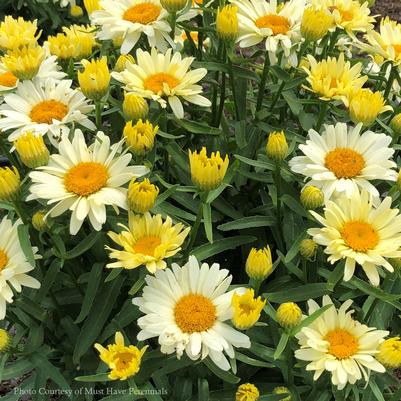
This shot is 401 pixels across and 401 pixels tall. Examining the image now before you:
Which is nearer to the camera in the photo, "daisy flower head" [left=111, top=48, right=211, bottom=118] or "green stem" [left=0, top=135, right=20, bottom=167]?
"daisy flower head" [left=111, top=48, right=211, bottom=118]

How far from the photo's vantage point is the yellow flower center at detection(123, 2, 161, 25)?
189 centimetres

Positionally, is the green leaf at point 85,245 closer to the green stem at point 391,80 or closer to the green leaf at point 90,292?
the green leaf at point 90,292

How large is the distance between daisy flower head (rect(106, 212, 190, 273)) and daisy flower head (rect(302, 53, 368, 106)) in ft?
1.97

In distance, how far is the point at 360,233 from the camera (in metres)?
1.50

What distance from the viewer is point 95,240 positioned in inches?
62.5

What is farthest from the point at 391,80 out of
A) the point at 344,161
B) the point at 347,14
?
the point at 344,161

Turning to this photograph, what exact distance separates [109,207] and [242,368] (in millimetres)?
611

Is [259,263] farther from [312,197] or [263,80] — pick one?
[263,80]

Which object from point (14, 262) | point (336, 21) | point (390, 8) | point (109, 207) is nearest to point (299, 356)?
point (109, 207)

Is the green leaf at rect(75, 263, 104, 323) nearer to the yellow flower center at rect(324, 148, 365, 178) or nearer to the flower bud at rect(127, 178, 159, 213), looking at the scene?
the flower bud at rect(127, 178, 159, 213)

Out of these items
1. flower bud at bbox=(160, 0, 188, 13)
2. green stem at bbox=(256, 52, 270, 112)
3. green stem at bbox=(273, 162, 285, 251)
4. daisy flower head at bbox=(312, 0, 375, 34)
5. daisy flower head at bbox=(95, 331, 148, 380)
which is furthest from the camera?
daisy flower head at bbox=(312, 0, 375, 34)

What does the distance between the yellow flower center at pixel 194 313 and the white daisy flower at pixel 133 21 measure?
83cm

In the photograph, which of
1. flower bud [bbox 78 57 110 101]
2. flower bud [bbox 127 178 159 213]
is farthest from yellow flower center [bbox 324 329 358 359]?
flower bud [bbox 78 57 110 101]

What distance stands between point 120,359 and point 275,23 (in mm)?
1128
